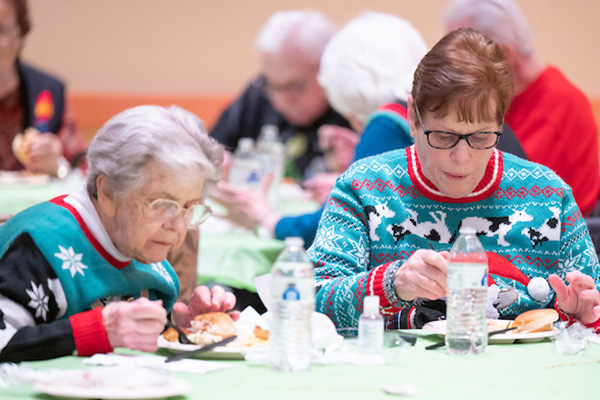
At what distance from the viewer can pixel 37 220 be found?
1.60 meters

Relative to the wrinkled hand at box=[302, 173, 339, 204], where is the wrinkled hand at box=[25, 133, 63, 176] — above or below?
below

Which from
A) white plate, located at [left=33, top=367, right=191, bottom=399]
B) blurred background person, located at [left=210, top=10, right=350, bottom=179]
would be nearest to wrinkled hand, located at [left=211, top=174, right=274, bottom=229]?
blurred background person, located at [left=210, top=10, right=350, bottom=179]

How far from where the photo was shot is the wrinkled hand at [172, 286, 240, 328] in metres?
1.70

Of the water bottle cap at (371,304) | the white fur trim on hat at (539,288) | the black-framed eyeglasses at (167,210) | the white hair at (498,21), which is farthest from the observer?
the white hair at (498,21)

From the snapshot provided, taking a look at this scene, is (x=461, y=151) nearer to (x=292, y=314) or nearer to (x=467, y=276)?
(x=467, y=276)

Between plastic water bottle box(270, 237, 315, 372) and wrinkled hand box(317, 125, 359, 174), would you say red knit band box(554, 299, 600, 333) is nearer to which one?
plastic water bottle box(270, 237, 315, 372)

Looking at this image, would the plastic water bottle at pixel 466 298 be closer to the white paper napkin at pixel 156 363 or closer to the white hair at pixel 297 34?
the white paper napkin at pixel 156 363

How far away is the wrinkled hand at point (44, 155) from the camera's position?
4438 millimetres

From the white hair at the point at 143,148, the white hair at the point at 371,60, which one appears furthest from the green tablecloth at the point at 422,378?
the white hair at the point at 371,60

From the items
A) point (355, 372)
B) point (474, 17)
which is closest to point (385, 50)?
point (474, 17)

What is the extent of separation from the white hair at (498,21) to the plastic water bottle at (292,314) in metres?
2.40

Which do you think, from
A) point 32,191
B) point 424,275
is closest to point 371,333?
point 424,275

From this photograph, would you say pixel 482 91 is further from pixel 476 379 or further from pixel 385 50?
pixel 385 50

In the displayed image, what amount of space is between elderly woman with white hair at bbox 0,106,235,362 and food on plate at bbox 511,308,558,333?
23.2 inches
